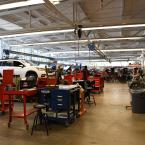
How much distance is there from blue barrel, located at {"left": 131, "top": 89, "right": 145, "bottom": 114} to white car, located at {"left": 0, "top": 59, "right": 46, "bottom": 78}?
8.34 m

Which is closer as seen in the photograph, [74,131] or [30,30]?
[74,131]

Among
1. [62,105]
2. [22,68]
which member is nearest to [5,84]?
[62,105]

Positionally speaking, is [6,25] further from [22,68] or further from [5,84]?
[5,84]

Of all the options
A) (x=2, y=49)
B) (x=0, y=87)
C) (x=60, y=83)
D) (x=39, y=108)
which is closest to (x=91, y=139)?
(x=39, y=108)

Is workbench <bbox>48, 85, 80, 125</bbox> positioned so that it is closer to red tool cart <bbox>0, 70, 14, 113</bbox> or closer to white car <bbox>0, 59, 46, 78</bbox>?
red tool cart <bbox>0, 70, 14, 113</bbox>

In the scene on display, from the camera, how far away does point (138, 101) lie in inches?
257

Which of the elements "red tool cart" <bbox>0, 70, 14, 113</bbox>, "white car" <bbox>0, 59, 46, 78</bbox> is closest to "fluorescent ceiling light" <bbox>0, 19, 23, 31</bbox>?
"white car" <bbox>0, 59, 46, 78</bbox>

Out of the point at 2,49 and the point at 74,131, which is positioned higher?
the point at 2,49

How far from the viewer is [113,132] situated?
4664 mm

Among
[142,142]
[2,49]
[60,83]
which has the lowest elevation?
[142,142]

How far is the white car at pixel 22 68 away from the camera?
14078mm

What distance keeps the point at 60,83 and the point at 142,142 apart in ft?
11.1

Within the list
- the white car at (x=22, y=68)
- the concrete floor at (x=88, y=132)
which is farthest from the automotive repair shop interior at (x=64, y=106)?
the white car at (x=22, y=68)

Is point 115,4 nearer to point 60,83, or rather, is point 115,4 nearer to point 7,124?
point 60,83
